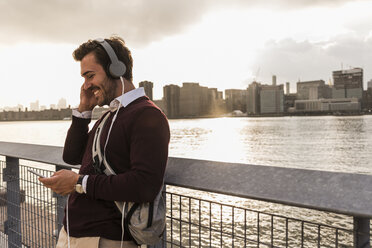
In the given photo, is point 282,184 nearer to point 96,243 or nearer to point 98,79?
point 96,243

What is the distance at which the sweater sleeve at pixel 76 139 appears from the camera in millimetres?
2266

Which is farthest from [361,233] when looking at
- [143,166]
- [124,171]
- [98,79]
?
[98,79]

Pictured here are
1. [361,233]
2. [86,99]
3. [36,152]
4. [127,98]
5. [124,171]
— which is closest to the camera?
[361,233]

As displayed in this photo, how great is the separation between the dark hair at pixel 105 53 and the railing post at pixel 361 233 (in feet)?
4.72

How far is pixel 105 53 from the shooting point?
193 cm

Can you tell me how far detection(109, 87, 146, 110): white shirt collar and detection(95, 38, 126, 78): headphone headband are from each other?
0.13 meters

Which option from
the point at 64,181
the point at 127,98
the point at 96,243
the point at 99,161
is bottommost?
the point at 96,243

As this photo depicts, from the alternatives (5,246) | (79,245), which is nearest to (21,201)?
(5,246)

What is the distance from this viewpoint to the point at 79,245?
1.79m

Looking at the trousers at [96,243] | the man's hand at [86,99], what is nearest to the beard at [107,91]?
the man's hand at [86,99]

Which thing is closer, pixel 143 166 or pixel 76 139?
pixel 143 166

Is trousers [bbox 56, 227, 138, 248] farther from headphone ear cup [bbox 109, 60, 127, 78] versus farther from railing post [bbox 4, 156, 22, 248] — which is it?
railing post [bbox 4, 156, 22, 248]

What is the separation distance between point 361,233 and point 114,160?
1181 millimetres

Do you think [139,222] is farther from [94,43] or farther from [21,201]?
[21,201]
